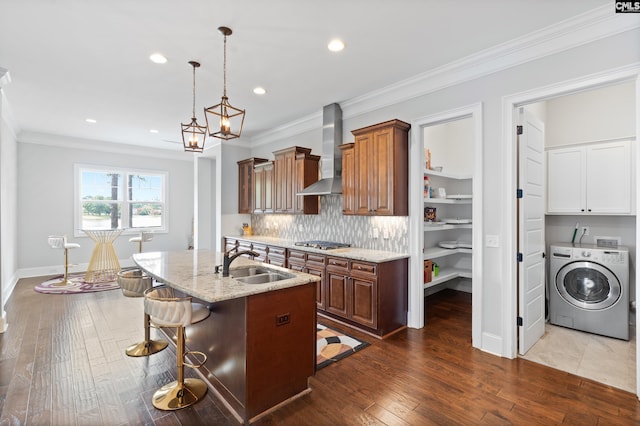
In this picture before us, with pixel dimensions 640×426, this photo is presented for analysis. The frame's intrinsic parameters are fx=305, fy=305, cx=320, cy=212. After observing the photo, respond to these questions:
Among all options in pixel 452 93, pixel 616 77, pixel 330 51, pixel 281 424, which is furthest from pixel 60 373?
pixel 616 77

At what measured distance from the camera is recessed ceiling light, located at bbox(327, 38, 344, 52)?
9.37ft

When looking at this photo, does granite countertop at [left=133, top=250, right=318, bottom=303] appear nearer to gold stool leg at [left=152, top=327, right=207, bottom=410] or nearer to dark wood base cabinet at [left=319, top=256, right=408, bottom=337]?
gold stool leg at [left=152, top=327, right=207, bottom=410]

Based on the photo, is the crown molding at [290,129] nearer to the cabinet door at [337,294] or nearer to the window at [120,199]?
the cabinet door at [337,294]

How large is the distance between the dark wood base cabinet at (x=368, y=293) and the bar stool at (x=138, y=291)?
198 cm

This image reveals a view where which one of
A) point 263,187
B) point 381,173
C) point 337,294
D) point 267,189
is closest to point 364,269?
point 337,294

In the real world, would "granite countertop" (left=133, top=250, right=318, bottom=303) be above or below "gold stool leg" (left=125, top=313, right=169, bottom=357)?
above

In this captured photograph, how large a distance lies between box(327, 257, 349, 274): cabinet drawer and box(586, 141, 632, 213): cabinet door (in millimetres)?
3074

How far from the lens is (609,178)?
3.65 meters

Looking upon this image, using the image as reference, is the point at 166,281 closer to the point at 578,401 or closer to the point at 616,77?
the point at 578,401

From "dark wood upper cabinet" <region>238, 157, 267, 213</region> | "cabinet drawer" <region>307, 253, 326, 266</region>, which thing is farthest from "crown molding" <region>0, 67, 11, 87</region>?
"cabinet drawer" <region>307, 253, 326, 266</region>

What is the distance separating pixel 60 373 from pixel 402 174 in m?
3.86

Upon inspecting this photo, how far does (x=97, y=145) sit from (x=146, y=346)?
5.92 meters

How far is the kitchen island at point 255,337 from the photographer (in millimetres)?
2029

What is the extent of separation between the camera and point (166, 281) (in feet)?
7.30
